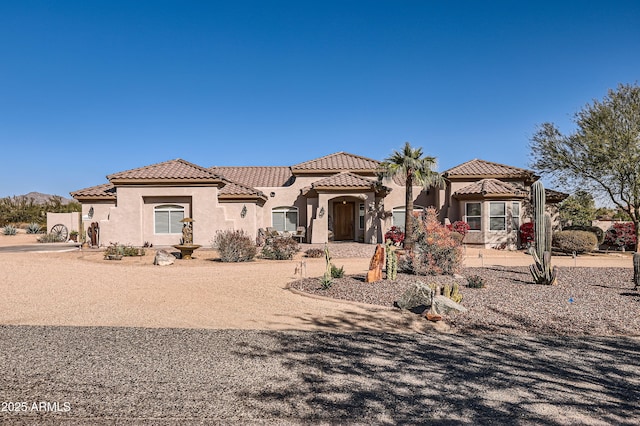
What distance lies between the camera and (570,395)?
4.55 meters

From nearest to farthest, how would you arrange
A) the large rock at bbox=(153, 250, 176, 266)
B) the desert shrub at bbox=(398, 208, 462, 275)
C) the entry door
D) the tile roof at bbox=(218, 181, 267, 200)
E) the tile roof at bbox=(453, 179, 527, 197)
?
the desert shrub at bbox=(398, 208, 462, 275)
the large rock at bbox=(153, 250, 176, 266)
the tile roof at bbox=(453, 179, 527, 197)
the tile roof at bbox=(218, 181, 267, 200)
the entry door

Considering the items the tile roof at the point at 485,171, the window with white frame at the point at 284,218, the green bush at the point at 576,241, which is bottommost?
the green bush at the point at 576,241

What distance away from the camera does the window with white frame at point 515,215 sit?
24.8 meters

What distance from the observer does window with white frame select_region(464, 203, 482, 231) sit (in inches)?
996

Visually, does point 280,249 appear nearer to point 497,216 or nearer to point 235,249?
point 235,249

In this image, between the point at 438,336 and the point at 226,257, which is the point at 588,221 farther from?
the point at 438,336

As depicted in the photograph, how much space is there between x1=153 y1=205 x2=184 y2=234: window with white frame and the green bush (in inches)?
860

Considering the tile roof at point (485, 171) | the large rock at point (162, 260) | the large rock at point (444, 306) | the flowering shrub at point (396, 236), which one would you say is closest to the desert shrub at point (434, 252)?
the large rock at point (444, 306)

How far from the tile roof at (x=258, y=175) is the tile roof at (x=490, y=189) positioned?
41.4ft

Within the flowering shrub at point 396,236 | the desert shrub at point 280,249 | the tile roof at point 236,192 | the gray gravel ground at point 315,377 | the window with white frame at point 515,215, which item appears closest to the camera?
the gray gravel ground at point 315,377

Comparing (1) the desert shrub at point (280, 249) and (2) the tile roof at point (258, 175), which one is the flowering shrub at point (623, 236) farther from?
(2) the tile roof at point (258, 175)

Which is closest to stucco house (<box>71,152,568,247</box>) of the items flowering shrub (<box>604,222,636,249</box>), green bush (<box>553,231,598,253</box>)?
green bush (<box>553,231,598,253</box>)

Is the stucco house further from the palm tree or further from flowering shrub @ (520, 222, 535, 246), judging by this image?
the palm tree

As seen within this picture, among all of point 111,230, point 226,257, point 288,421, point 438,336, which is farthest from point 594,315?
point 111,230
